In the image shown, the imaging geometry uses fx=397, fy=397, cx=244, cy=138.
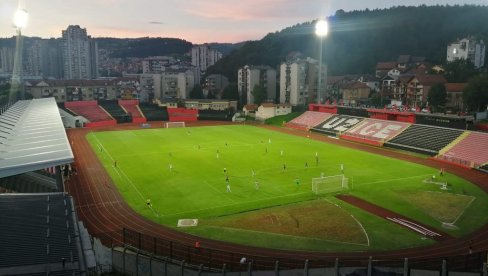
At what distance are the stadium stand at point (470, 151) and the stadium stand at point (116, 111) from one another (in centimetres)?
7108

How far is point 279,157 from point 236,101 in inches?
2526

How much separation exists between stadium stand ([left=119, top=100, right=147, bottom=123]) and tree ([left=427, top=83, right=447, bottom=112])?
65.8 meters

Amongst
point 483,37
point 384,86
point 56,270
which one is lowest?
point 56,270

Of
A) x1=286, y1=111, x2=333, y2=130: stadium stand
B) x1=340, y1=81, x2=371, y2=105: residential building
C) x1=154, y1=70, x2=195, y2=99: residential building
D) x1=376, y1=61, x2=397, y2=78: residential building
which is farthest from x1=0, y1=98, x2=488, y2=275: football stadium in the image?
x1=376, y1=61, x2=397, y2=78: residential building

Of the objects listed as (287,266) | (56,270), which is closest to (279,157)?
(287,266)

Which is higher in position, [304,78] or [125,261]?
[304,78]

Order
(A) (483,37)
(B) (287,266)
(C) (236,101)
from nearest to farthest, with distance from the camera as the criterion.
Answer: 1. (B) (287,266)
2. (C) (236,101)
3. (A) (483,37)

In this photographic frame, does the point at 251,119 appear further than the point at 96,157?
Yes

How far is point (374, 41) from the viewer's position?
157125 millimetres

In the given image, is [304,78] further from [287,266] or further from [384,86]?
[287,266]

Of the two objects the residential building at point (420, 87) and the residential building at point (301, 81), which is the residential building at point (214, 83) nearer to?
the residential building at point (301, 81)

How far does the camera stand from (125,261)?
21859 mm

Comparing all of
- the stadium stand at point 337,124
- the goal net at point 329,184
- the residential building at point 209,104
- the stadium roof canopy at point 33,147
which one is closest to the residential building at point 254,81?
the residential building at point 209,104

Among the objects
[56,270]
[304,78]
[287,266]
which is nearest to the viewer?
[56,270]
